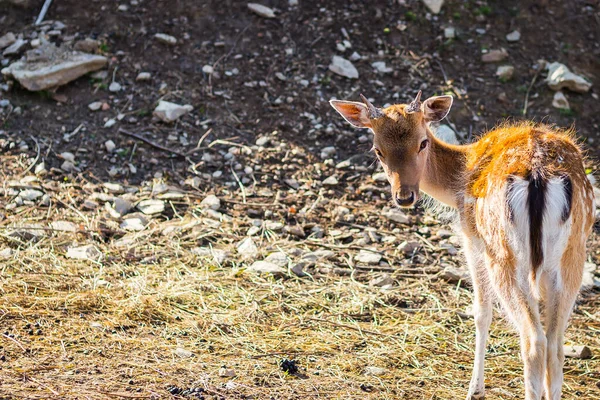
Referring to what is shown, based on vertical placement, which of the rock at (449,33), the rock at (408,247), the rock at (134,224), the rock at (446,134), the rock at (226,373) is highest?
the rock at (449,33)

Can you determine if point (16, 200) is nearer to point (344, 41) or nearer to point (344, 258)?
point (344, 258)

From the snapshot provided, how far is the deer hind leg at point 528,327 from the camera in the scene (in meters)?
3.92

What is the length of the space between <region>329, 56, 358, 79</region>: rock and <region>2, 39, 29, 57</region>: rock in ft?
11.6

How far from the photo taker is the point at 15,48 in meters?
8.46

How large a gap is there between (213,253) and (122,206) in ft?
3.72

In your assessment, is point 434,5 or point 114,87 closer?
point 114,87

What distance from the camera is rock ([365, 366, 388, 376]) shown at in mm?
4859

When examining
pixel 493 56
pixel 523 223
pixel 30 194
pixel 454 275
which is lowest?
pixel 30 194

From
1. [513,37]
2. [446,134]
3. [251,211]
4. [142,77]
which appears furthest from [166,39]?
[513,37]

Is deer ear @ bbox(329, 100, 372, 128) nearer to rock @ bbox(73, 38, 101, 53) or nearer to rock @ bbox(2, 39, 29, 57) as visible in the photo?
rock @ bbox(73, 38, 101, 53)

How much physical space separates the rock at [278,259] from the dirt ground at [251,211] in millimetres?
42

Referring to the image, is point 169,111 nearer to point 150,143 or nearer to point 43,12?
point 150,143

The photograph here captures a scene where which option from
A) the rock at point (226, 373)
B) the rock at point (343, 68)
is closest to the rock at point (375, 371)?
the rock at point (226, 373)

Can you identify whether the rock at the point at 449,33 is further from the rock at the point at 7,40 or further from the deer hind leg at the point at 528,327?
the deer hind leg at the point at 528,327
